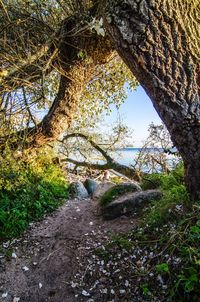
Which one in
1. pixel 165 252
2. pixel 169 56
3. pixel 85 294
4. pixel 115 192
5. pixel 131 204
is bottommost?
pixel 85 294

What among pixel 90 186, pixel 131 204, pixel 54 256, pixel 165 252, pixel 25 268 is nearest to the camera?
pixel 165 252

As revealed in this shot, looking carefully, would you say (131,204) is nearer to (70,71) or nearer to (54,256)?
(54,256)

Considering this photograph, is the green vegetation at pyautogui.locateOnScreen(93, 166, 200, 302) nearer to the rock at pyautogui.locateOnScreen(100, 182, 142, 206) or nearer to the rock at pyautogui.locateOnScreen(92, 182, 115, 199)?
the rock at pyautogui.locateOnScreen(100, 182, 142, 206)

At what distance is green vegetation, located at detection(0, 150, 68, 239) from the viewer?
5672 mm

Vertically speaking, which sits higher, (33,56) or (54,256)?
(33,56)

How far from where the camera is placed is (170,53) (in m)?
3.49

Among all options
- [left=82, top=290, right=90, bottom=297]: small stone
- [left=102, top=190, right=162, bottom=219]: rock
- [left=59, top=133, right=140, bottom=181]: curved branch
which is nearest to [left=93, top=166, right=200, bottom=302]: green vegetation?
[left=82, top=290, right=90, bottom=297]: small stone

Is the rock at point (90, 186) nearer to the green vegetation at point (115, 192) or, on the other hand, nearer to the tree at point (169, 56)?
the green vegetation at point (115, 192)

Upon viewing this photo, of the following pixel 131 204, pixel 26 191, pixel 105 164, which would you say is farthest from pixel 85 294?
pixel 105 164

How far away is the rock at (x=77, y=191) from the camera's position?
790 centimetres

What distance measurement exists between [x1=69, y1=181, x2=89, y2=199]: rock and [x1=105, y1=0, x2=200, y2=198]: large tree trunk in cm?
474

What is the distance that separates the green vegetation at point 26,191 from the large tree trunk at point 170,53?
345cm

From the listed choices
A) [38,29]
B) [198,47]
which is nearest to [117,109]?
[38,29]

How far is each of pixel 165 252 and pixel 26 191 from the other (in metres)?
4.24
